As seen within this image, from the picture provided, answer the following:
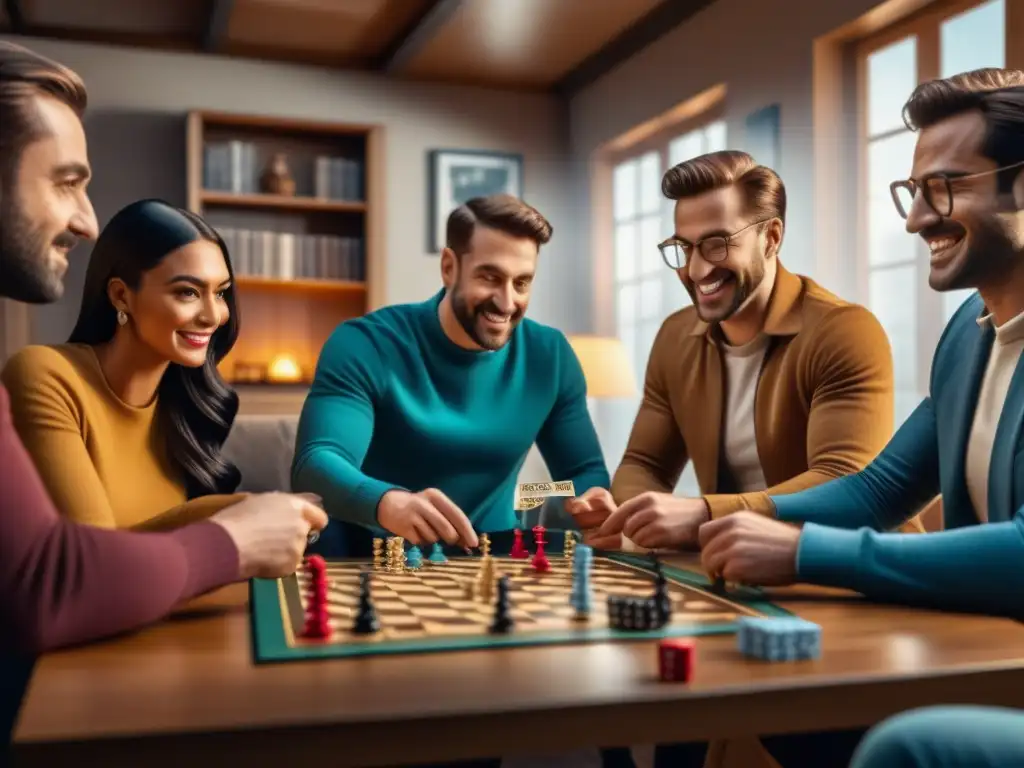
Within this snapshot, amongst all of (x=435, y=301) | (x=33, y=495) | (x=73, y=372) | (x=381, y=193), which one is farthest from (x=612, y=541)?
(x=381, y=193)

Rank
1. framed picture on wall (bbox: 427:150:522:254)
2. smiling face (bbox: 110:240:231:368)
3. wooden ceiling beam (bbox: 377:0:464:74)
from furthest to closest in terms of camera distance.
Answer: framed picture on wall (bbox: 427:150:522:254)
wooden ceiling beam (bbox: 377:0:464:74)
smiling face (bbox: 110:240:231:368)

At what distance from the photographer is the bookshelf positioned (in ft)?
17.0

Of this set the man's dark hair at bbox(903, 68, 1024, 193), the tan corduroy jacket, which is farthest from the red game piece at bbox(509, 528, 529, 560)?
the man's dark hair at bbox(903, 68, 1024, 193)

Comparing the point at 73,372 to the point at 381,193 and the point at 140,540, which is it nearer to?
the point at 140,540

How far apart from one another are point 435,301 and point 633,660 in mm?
1344

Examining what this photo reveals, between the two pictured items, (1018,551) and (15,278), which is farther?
(1018,551)

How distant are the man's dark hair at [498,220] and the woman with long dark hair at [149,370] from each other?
23.1 inches

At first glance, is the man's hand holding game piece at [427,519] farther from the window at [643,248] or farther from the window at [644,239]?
the window at [644,239]

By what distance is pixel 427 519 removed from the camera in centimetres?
166

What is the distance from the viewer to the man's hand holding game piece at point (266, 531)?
125cm

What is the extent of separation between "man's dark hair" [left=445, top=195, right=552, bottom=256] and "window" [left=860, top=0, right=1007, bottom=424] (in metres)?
1.55

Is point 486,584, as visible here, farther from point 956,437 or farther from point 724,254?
point 724,254

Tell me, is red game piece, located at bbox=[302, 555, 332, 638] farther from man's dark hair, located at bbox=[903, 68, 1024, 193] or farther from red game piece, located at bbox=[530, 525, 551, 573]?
man's dark hair, located at bbox=[903, 68, 1024, 193]

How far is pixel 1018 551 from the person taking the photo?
129 cm
